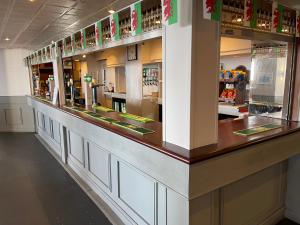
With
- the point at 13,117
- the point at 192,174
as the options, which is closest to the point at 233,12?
the point at 192,174

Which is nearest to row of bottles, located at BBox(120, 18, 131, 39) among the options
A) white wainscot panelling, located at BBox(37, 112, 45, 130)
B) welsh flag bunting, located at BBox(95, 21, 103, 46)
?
welsh flag bunting, located at BBox(95, 21, 103, 46)

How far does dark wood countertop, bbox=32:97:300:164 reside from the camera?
5.18ft

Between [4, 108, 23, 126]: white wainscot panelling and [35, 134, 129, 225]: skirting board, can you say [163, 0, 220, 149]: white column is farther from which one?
[4, 108, 23, 126]: white wainscot panelling

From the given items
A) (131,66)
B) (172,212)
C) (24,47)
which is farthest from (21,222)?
(24,47)

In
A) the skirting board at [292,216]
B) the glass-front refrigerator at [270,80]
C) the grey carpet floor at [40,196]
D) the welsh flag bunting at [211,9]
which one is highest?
the welsh flag bunting at [211,9]

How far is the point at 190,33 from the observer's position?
4.97 feet

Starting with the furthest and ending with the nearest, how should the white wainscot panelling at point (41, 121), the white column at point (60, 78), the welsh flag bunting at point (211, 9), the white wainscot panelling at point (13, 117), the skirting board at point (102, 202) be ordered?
1. the white wainscot panelling at point (13, 117)
2. the white wainscot panelling at point (41, 121)
3. the white column at point (60, 78)
4. the skirting board at point (102, 202)
5. the welsh flag bunting at point (211, 9)

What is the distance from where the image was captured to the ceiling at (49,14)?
3.40 metres

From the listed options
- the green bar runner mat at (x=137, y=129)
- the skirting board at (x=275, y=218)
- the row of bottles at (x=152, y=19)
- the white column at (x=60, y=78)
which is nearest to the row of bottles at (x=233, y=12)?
the row of bottles at (x=152, y=19)

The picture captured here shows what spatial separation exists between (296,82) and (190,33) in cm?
175

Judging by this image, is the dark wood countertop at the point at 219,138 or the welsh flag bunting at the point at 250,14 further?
the welsh flag bunting at the point at 250,14

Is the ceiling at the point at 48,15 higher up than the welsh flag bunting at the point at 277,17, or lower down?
higher up

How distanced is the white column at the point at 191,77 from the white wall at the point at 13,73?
7261mm

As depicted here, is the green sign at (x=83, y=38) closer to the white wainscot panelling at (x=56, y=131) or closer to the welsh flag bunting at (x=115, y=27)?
the welsh flag bunting at (x=115, y=27)
